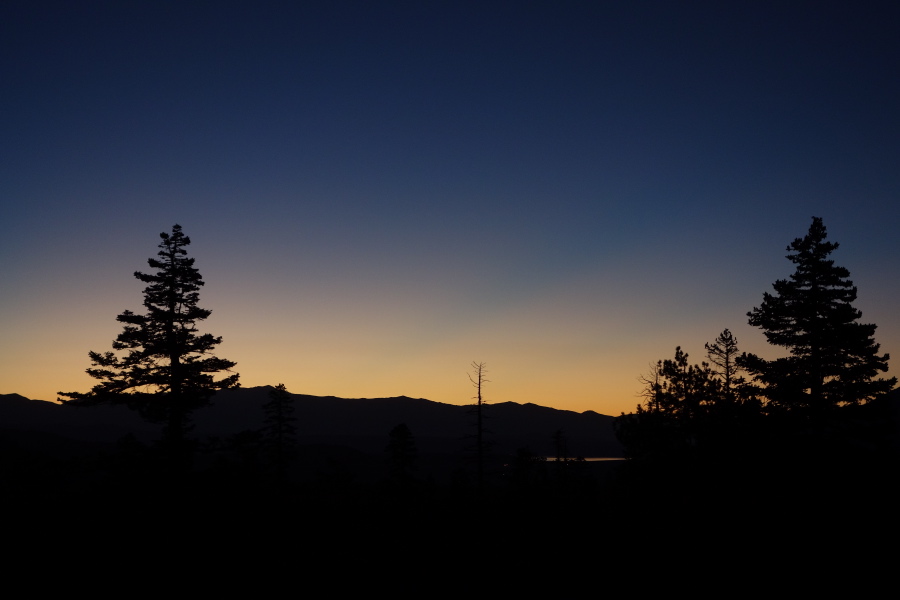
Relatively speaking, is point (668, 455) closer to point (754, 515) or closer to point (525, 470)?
point (754, 515)

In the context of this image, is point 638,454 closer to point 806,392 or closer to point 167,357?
point 806,392

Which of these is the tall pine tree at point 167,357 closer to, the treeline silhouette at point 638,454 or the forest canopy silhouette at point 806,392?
the treeline silhouette at point 638,454

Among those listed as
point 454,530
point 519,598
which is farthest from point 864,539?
point 454,530

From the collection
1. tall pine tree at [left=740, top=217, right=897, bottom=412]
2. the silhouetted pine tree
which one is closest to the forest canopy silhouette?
tall pine tree at [left=740, top=217, right=897, bottom=412]

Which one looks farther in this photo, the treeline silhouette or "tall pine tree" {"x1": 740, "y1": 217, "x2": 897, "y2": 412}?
"tall pine tree" {"x1": 740, "y1": 217, "x2": 897, "y2": 412}

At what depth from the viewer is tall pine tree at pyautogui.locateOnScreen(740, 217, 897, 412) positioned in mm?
25844

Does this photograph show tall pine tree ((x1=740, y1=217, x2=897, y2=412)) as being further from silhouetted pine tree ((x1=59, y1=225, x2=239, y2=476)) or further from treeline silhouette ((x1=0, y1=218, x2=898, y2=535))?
silhouetted pine tree ((x1=59, y1=225, x2=239, y2=476))

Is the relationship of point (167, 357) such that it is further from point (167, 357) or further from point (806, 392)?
point (806, 392)

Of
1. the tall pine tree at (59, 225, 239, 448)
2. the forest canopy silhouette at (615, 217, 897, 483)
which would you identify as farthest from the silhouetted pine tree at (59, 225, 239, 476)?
the forest canopy silhouette at (615, 217, 897, 483)

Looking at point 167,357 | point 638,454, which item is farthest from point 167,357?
point 638,454

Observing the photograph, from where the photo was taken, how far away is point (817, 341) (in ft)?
87.0

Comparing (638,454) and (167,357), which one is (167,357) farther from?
(638,454)

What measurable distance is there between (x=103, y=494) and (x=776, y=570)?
1976 centimetres

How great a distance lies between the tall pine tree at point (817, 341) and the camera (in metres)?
25.8
